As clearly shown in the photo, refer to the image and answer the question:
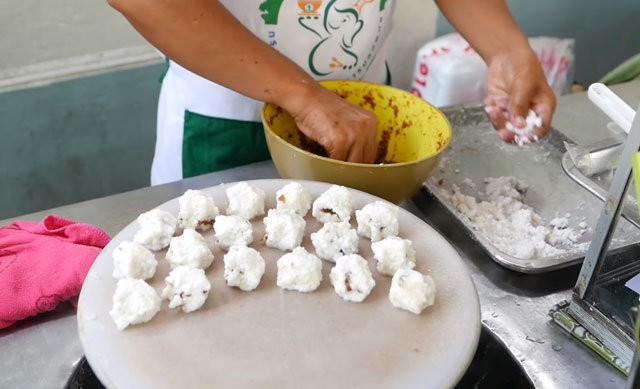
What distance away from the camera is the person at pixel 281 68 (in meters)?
0.83

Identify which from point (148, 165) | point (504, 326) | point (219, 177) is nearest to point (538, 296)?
point (504, 326)

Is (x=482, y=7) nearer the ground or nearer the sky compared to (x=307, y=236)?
nearer the sky

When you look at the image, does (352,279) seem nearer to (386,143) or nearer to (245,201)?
(245,201)

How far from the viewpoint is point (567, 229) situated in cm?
92

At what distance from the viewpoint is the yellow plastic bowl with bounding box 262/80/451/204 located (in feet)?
2.73

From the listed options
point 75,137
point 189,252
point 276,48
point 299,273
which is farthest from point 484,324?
point 75,137

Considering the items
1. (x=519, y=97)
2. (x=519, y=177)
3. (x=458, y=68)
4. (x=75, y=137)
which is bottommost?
(x=75, y=137)

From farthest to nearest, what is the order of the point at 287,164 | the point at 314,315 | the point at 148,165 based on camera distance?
the point at 148,165, the point at 287,164, the point at 314,315

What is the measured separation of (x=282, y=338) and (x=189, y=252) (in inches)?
5.7

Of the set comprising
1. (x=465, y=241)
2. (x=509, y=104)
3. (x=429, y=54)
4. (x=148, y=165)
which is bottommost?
(x=148, y=165)

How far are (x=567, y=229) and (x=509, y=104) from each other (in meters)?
0.22

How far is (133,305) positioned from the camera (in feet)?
2.02

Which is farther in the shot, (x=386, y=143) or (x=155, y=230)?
(x=386, y=143)

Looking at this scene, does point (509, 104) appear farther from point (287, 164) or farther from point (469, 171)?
point (287, 164)
